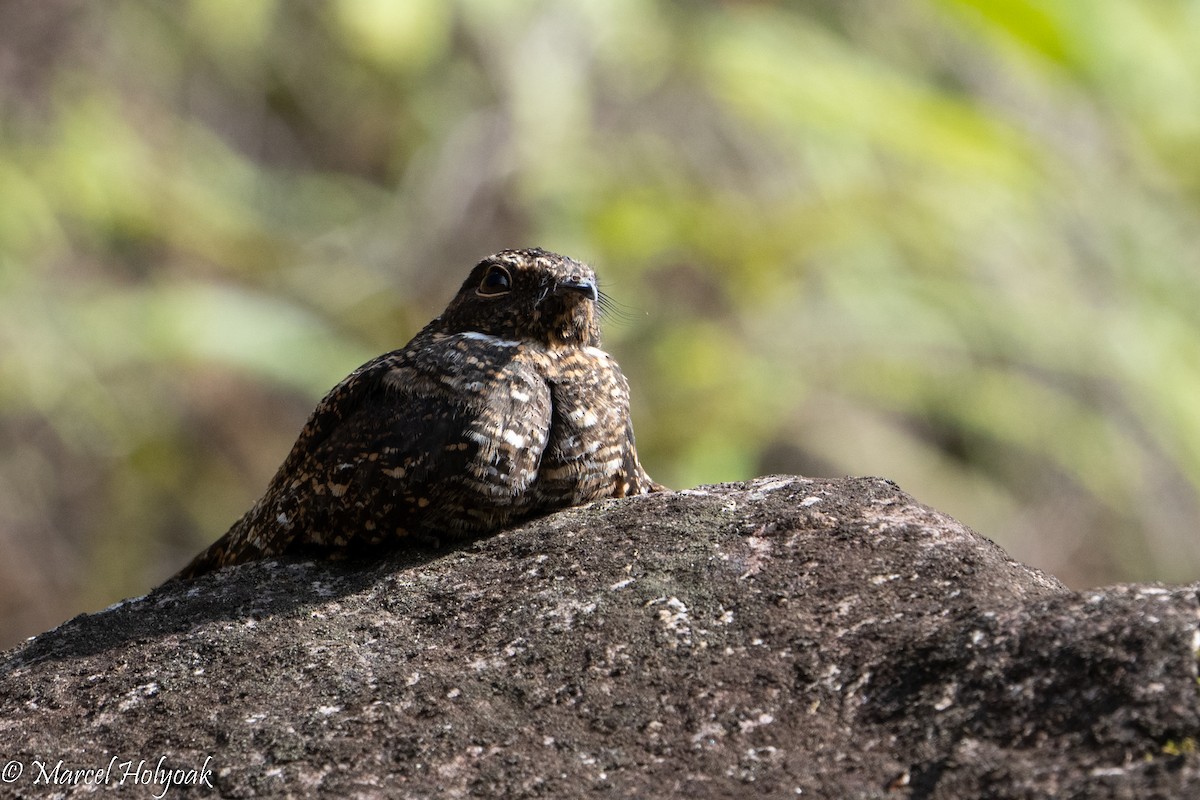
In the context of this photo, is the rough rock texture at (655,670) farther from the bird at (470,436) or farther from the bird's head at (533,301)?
the bird's head at (533,301)

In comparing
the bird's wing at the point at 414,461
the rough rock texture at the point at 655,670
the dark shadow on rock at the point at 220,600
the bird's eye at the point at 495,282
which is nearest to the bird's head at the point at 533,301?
the bird's eye at the point at 495,282

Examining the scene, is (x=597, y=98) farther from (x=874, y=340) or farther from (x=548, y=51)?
(x=874, y=340)

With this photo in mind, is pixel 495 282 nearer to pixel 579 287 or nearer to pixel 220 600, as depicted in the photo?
pixel 579 287

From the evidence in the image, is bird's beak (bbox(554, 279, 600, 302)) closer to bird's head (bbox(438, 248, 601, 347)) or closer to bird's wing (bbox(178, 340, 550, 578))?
bird's head (bbox(438, 248, 601, 347))

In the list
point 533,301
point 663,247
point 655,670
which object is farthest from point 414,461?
point 663,247

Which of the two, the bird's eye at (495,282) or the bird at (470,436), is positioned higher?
the bird's eye at (495,282)

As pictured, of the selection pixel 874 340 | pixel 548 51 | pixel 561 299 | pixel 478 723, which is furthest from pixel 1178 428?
pixel 478 723
